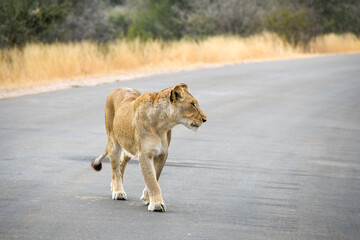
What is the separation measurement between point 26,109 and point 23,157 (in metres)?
4.94

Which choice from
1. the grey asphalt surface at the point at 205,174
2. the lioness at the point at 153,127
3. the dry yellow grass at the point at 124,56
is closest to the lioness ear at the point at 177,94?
the lioness at the point at 153,127

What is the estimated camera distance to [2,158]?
888 centimetres

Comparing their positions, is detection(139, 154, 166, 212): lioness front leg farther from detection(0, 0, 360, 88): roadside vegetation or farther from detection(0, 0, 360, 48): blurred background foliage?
detection(0, 0, 360, 48): blurred background foliage

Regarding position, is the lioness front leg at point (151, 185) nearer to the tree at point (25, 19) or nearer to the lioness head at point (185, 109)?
the lioness head at point (185, 109)

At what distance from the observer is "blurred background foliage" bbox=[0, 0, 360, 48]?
25.7 m

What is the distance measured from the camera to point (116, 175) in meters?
6.83

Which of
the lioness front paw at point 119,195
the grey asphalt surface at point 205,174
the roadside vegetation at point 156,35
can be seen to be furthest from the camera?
the roadside vegetation at point 156,35

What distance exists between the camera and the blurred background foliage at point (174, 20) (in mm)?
25688

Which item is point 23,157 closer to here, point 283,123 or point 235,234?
point 235,234

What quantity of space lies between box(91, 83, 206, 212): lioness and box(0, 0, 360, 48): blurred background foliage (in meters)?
17.8

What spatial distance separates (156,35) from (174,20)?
7.04ft

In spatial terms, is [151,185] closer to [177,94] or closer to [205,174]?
[177,94]

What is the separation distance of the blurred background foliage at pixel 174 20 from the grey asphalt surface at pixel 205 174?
10.1 metres

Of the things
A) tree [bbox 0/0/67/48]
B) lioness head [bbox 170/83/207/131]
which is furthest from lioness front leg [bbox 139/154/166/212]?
tree [bbox 0/0/67/48]
